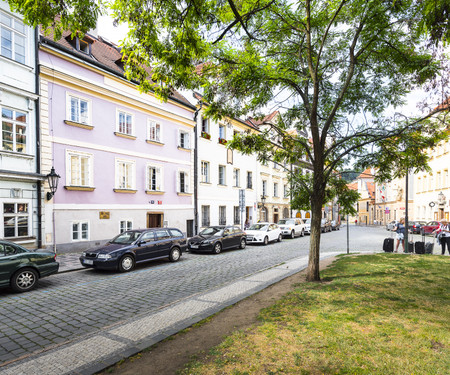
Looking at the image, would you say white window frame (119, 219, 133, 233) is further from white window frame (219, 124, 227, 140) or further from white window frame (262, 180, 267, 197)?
white window frame (262, 180, 267, 197)

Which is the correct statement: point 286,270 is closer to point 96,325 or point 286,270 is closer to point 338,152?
point 338,152

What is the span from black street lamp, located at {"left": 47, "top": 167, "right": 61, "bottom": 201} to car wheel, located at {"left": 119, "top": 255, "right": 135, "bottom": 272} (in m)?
5.22

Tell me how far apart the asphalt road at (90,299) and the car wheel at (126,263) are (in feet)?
0.82

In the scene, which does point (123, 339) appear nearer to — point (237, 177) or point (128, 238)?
point (128, 238)

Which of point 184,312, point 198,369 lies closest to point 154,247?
point 184,312

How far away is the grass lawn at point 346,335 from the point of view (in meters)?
3.76

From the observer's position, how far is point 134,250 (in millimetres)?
11195

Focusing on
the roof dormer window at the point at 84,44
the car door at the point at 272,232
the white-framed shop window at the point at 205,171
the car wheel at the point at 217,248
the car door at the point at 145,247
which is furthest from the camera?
the white-framed shop window at the point at 205,171

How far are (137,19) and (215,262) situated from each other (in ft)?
32.9

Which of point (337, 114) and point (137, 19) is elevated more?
point (137, 19)

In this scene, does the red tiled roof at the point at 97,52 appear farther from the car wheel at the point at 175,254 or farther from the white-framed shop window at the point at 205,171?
the car wheel at the point at 175,254

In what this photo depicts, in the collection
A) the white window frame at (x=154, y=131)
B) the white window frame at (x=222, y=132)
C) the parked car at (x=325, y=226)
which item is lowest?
the parked car at (x=325, y=226)

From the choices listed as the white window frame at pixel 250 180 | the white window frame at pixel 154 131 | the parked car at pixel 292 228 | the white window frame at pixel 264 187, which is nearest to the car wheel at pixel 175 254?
the white window frame at pixel 154 131

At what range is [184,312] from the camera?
618cm
